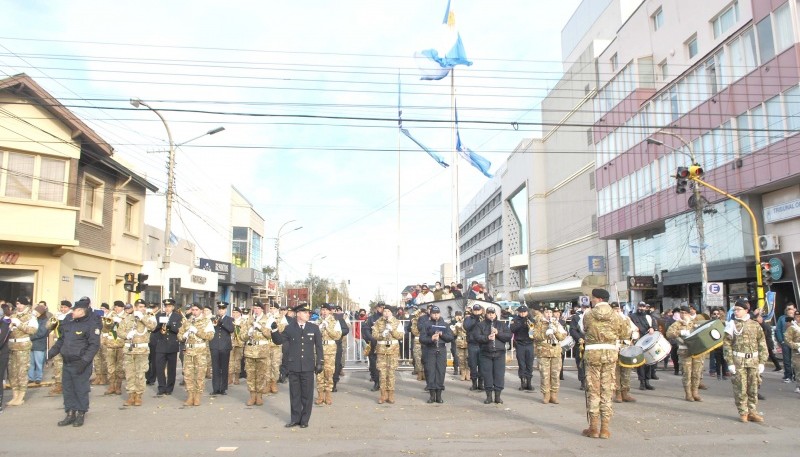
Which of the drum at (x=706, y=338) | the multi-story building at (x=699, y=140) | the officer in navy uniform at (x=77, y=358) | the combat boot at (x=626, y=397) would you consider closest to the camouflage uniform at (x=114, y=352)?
the officer in navy uniform at (x=77, y=358)

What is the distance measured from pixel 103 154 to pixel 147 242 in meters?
10.2

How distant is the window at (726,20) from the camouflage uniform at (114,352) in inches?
1160

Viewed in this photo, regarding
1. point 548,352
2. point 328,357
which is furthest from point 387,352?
point 548,352

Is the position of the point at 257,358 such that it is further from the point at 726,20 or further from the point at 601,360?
the point at 726,20

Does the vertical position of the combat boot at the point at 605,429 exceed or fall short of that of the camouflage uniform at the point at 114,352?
it falls short

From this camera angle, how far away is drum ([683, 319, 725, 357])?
10211 millimetres

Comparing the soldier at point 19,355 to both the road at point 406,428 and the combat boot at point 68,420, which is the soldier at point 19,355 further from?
the combat boot at point 68,420

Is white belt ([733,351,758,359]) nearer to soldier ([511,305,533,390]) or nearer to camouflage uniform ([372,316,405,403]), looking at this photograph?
soldier ([511,305,533,390])

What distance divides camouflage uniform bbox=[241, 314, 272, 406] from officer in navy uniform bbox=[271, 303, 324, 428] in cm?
158

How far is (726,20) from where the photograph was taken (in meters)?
28.9

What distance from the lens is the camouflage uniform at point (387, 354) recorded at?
37.4 ft

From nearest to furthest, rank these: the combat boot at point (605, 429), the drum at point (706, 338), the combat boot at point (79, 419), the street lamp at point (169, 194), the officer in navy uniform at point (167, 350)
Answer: the combat boot at point (605, 429) < the combat boot at point (79, 419) < the drum at point (706, 338) < the officer in navy uniform at point (167, 350) < the street lamp at point (169, 194)

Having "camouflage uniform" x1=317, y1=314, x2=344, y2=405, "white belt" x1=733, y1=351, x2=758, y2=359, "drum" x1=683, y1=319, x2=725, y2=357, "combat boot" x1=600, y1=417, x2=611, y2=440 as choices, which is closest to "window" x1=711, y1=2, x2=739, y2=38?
"drum" x1=683, y1=319, x2=725, y2=357

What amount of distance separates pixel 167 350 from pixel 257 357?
2.54m
